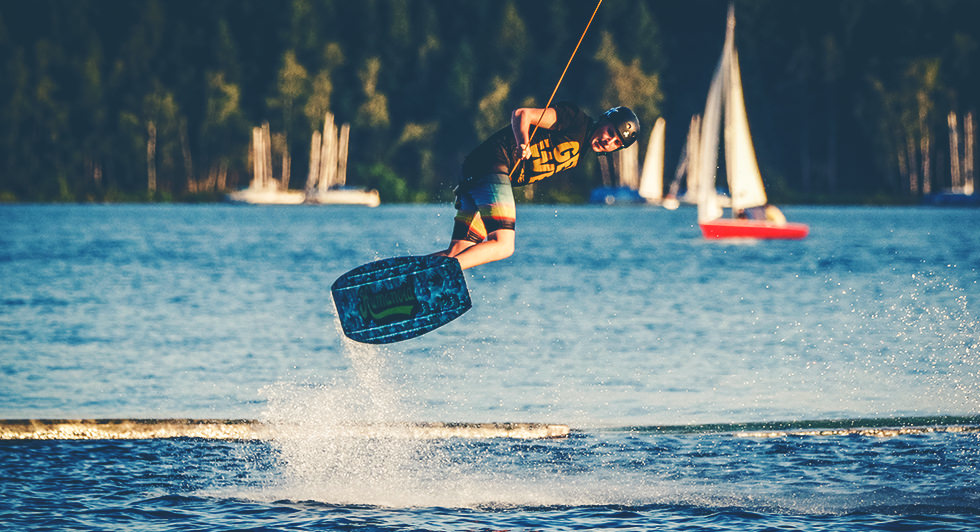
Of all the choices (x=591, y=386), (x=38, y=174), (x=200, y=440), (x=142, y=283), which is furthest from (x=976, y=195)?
(x=200, y=440)

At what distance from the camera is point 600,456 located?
13.3 m

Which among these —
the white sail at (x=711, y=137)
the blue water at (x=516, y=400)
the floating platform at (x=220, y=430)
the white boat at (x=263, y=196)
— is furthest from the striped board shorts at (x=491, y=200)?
the white boat at (x=263, y=196)

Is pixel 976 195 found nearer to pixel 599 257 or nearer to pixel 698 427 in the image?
pixel 599 257

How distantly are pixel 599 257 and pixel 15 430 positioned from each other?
4596 centimetres

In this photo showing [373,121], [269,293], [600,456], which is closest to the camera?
[600,456]

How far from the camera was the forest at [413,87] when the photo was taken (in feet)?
319

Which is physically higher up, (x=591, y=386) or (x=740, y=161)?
(x=740, y=161)

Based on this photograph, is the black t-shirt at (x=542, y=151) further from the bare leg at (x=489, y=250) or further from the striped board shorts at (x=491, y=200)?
the bare leg at (x=489, y=250)

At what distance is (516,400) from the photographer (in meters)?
17.9

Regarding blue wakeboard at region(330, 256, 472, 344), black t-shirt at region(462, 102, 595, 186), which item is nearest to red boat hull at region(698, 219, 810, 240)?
blue wakeboard at region(330, 256, 472, 344)

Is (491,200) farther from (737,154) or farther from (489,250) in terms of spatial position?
(737,154)

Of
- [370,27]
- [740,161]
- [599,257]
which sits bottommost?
[599,257]

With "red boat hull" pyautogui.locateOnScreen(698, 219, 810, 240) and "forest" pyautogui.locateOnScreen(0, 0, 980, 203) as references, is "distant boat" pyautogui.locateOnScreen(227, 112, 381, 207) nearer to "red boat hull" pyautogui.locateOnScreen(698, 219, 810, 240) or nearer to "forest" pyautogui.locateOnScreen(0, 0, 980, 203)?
"forest" pyautogui.locateOnScreen(0, 0, 980, 203)

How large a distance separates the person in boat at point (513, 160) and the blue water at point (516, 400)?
7.06 ft
